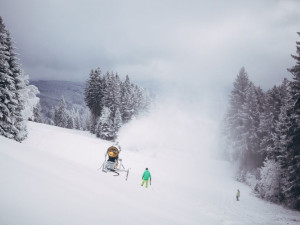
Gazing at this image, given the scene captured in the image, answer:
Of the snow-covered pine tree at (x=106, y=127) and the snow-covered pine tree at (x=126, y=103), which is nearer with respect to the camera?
the snow-covered pine tree at (x=106, y=127)

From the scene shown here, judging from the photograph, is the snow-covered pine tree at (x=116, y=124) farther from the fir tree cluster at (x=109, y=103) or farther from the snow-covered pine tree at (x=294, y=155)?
the snow-covered pine tree at (x=294, y=155)

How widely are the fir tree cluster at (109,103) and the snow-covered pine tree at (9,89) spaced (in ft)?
96.4

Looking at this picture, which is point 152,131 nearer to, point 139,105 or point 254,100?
point 139,105

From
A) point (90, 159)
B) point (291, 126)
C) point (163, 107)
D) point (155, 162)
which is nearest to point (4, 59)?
point (90, 159)

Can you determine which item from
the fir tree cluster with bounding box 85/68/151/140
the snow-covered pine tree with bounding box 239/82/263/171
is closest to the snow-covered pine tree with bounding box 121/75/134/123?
the fir tree cluster with bounding box 85/68/151/140

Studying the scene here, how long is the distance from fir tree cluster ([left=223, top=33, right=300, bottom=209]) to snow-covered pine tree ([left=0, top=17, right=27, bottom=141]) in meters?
28.2

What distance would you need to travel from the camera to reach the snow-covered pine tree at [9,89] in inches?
757

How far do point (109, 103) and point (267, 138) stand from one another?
39486 mm

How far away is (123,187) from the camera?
10.7 meters

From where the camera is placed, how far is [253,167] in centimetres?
3959

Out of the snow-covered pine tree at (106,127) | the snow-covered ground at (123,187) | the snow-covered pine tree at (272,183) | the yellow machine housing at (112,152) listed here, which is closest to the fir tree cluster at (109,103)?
the snow-covered pine tree at (106,127)

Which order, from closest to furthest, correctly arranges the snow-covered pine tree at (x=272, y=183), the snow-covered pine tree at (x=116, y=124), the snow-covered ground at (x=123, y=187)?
the snow-covered ground at (x=123, y=187), the snow-covered pine tree at (x=272, y=183), the snow-covered pine tree at (x=116, y=124)

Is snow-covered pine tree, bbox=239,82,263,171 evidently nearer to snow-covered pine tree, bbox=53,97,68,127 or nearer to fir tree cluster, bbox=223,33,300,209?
fir tree cluster, bbox=223,33,300,209

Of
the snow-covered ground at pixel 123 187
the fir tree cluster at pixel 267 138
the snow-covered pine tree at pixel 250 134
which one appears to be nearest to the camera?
the snow-covered ground at pixel 123 187
